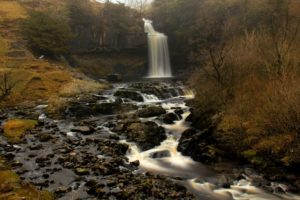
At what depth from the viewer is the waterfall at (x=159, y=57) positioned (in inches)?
2943

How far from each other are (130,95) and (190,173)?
2620cm

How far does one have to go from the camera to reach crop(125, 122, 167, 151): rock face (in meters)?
28.8

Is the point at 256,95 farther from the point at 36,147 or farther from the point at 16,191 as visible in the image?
the point at 16,191

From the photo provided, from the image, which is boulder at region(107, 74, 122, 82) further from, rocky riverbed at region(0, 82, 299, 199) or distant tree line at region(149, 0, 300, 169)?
rocky riverbed at region(0, 82, 299, 199)

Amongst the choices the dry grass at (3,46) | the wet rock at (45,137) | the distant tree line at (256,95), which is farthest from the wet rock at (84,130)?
the dry grass at (3,46)

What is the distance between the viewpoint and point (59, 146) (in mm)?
27438

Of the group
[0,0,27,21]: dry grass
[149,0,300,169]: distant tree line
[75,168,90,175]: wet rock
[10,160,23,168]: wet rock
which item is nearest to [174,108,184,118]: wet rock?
[149,0,300,169]: distant tree line

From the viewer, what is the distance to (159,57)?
76.0 meters

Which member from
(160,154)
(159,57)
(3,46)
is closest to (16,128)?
(160,154)

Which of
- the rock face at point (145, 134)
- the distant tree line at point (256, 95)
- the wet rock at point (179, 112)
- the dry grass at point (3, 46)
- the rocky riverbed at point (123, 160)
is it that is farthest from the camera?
the dry grass at point (3, 46)

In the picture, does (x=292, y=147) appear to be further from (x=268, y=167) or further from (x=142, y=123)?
(x=142, y=123)

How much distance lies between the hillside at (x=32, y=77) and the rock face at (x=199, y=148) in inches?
859

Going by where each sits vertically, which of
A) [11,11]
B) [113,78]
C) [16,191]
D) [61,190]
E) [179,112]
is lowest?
[61,190]

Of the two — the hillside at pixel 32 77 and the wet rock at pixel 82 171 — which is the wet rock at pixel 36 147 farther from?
the hillside at pixel 32 77
